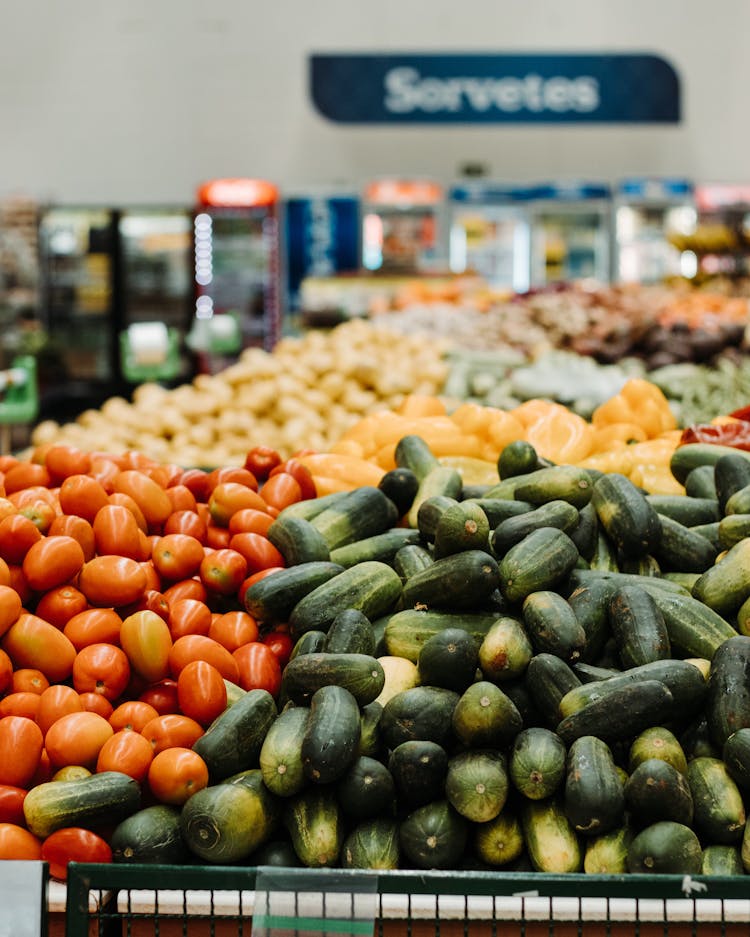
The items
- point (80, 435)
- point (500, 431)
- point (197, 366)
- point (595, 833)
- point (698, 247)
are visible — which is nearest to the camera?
point (595, 833)

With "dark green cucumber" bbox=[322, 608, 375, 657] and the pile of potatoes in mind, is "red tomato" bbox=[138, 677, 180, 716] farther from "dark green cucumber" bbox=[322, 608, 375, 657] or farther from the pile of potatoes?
the pile of potatoes

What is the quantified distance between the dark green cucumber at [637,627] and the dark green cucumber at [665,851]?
0.37 m

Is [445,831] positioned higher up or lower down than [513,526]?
lower down

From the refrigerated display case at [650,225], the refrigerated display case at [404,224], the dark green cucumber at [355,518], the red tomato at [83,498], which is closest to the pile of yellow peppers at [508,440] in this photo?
the dark green cucumber at [355,518]

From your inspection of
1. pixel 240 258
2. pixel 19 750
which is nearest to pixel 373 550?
pixel 19 750

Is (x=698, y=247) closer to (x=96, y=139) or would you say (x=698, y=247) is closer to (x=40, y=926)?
(x=96, y=139)

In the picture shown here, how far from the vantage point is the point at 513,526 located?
7.16ft

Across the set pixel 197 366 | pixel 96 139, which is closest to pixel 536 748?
pixel 197 366

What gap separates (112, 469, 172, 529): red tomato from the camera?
2500mm

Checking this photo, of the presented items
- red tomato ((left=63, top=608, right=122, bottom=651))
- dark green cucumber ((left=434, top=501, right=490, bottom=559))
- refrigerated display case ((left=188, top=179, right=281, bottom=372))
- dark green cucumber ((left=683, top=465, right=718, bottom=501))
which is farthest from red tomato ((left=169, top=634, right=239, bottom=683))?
refrigerated display case ((left=188, top=179, right=281, bottom=372))

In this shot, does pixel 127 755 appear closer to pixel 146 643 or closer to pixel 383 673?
pixel 146 643

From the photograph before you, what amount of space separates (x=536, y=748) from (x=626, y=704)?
0.17 meters

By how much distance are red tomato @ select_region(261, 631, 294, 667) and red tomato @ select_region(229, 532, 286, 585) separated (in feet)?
0.67

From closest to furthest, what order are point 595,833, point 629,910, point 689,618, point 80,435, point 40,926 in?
point 40,926, point 629,910, point 595,833, point 689,618, point 80,435
